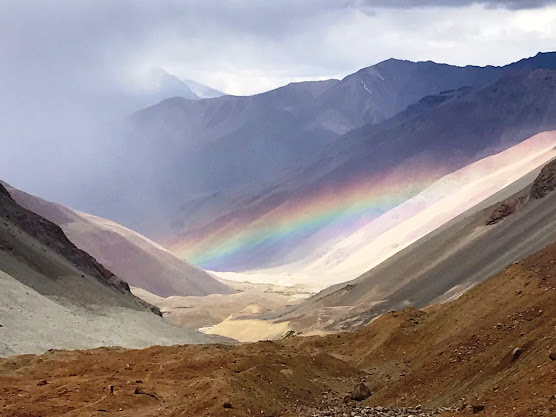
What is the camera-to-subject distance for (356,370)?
2466cm

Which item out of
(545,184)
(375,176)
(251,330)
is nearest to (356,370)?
(545,184)

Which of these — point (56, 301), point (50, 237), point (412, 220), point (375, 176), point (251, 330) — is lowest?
point (251, 330)

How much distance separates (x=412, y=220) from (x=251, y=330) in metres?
66.1

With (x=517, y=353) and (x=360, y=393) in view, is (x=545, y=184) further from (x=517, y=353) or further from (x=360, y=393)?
(x=517, y=353)

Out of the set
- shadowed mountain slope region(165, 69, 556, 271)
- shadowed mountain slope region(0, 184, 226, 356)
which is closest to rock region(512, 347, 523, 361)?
shadowed mountain slope region(0, 184, 226, 356)

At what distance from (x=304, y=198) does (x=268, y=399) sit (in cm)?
14369

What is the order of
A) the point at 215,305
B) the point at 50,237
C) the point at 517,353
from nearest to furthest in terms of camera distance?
the point at 517,353 < the point at 50,237 < the point at 215,305

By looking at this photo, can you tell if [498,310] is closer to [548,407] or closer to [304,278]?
[548,407]

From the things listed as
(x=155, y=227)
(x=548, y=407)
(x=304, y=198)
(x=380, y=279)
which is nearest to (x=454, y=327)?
(x=548, y=407)

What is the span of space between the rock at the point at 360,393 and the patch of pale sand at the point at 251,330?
35.9 meters

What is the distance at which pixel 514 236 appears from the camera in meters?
51.6

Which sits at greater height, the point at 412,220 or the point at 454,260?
the point at 412,220

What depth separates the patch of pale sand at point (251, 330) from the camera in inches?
2330

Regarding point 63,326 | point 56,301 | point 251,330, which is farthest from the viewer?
point 251,330
